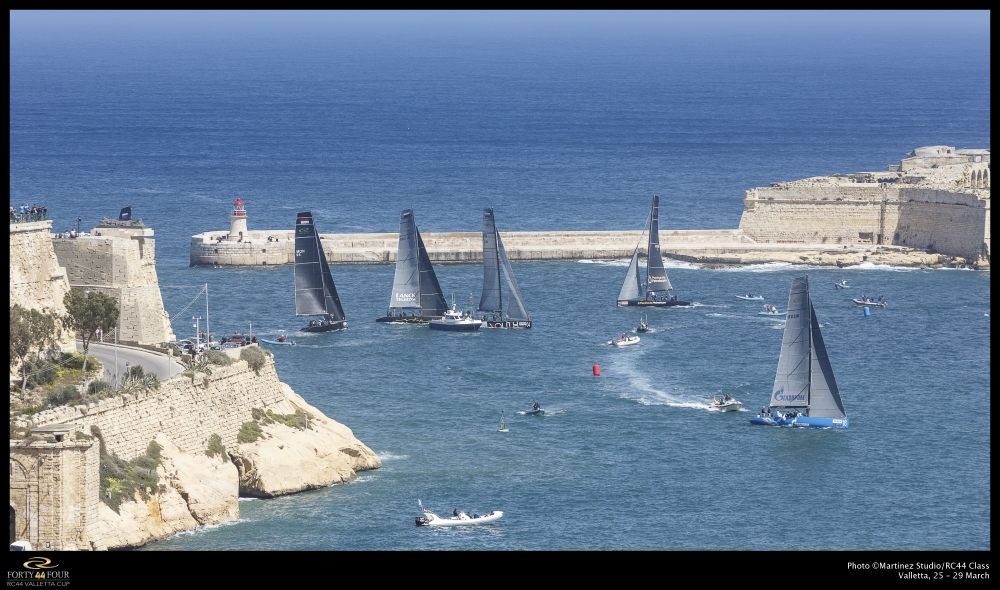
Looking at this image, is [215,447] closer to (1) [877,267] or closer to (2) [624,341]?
(2) [624,341]

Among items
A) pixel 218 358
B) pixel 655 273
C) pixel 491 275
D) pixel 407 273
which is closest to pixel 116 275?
pixel 218 358

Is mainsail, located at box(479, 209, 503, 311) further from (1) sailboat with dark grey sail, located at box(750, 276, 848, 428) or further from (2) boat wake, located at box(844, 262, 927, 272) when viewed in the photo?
(2) boat wake, located at box(844, 262, 927, 272)

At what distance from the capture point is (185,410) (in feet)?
169

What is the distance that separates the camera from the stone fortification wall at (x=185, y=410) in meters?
48.1

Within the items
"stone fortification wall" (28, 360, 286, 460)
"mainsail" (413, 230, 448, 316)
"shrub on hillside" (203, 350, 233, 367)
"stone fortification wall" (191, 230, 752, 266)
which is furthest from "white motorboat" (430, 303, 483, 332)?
"shrub on hillside" (203, 350, 233, 367)

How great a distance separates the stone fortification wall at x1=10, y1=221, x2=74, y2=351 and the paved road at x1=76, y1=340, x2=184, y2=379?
2.97ft

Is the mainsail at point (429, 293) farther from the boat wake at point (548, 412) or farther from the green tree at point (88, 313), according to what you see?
the green tree at point (88, 313)

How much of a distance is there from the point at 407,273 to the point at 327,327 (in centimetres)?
643

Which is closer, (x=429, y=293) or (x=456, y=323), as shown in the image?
(x=456, y=323)

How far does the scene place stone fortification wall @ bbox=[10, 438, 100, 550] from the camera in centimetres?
4456

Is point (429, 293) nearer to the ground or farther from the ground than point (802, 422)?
farther from the ground
